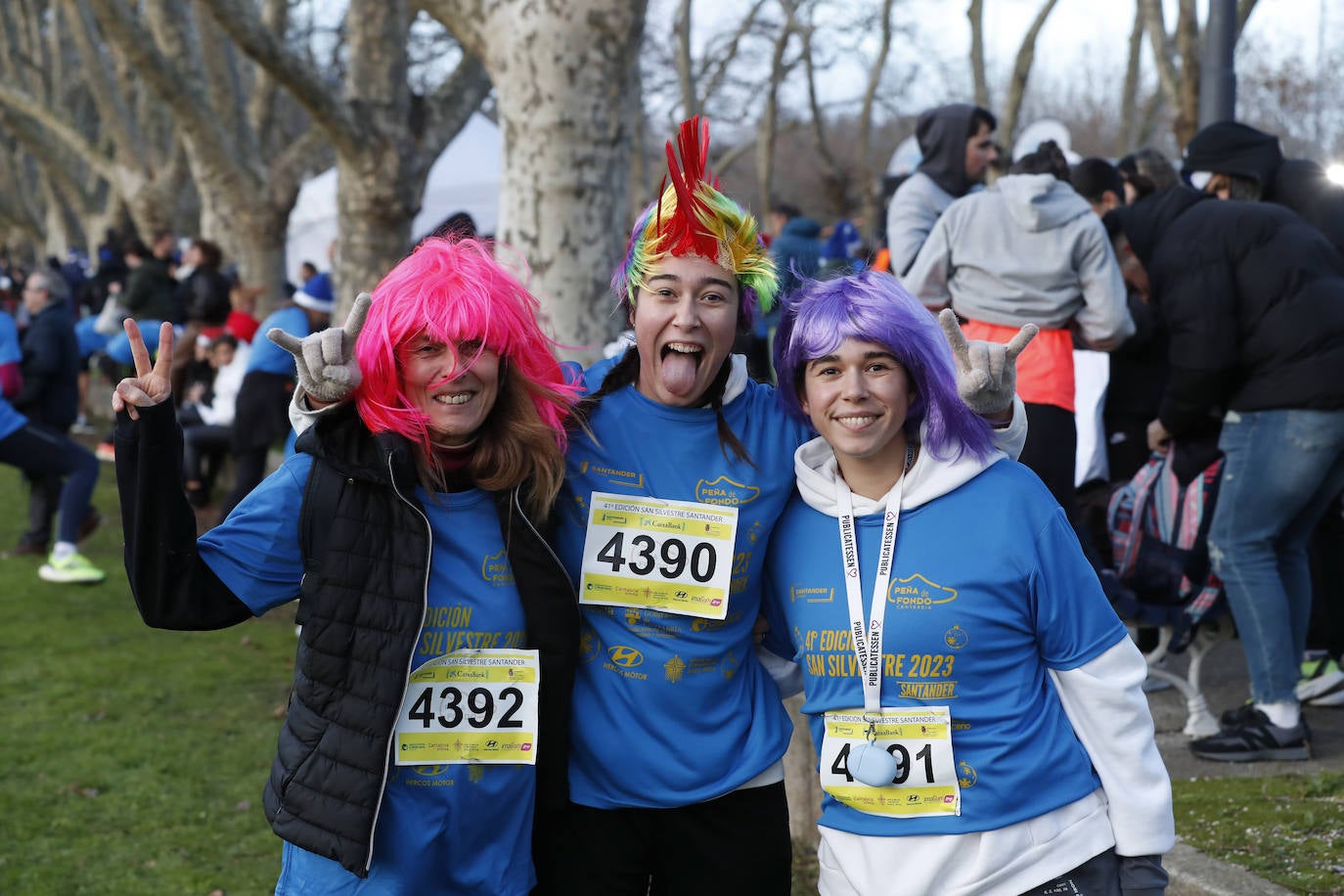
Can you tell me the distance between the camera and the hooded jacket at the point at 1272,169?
5184mm

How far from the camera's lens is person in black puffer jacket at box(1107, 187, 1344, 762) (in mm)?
4559

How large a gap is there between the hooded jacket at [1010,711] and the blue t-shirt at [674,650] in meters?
0.32

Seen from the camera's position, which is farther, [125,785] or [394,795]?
[125,785]

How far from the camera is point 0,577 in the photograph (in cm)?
870

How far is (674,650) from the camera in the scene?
2.65m

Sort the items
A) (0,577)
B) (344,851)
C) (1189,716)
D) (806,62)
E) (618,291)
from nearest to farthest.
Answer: (344,851), (618,291), (1189,716), (0,577), (806,62)

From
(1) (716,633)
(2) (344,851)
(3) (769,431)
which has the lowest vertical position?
(2) (344,851)

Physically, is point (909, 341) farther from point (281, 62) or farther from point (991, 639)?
point (281, 62)

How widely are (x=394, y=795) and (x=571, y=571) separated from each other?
1.78 feet

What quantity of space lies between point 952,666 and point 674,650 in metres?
0.56

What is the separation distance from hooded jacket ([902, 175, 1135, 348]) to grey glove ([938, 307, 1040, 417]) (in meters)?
2.12

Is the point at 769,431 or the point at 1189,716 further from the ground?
the point at 769,431

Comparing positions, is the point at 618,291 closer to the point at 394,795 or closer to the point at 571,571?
the point at 571,571

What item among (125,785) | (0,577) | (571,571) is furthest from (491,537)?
(0,577)
